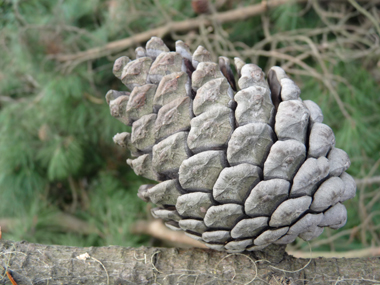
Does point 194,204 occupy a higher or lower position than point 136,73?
lower

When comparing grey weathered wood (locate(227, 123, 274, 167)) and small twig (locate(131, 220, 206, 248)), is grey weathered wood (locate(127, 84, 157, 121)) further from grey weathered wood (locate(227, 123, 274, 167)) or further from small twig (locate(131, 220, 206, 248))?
small twig (locate(131, 220, 206, 248))

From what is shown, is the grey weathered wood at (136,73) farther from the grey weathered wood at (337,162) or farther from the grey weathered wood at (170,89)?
the grey weathered wood at (337,162)

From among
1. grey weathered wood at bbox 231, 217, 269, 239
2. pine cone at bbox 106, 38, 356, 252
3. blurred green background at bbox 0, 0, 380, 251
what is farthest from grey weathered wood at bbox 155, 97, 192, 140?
blurred green background at bbox 0, 0, 380, 251

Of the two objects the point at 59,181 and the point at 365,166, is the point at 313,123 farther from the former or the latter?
the point at 59,181

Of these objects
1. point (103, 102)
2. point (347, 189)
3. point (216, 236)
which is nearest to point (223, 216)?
point (216, 236)

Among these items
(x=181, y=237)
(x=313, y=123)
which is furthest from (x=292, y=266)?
(x=181, y=237)

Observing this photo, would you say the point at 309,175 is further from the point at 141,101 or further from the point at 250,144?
the point at 141,101
